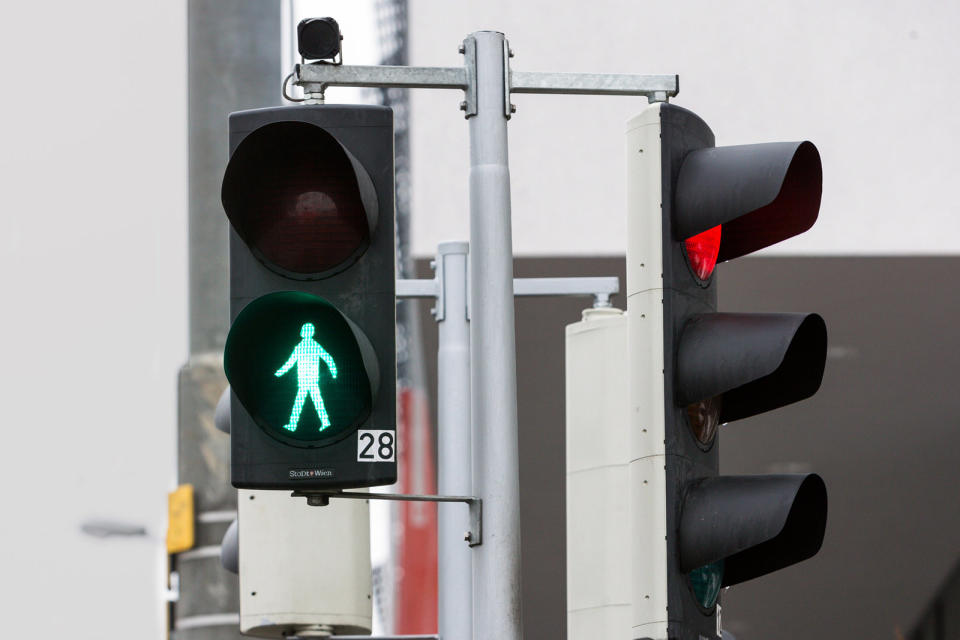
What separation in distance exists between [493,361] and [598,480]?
2.16m

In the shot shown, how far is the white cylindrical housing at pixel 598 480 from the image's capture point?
7.50 metres

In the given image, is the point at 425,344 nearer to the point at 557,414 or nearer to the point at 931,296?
the point at 557,414

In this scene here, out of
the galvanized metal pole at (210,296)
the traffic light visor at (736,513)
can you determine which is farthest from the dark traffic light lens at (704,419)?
the galvanized metal pole at (210,296)

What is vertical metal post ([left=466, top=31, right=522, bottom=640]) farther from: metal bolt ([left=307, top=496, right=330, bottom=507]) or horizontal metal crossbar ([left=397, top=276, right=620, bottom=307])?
horizontal metal crossbar ([left=397, top=276, right=620, bottom=307])

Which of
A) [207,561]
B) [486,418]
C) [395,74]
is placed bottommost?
[207,561]

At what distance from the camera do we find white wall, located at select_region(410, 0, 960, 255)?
12805mm

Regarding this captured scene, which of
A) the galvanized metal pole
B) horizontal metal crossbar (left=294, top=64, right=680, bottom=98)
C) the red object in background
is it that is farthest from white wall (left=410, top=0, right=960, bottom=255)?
the red object in background

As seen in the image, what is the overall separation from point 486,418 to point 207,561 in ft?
8.81

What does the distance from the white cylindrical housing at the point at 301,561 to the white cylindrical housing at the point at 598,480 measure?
81cm

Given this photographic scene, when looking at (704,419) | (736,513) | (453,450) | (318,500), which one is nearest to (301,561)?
(453,450)

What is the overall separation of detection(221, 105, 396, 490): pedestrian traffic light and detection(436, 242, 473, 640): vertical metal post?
286 centimetres

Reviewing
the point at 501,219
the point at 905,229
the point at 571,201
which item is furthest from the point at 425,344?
the point at 501,219

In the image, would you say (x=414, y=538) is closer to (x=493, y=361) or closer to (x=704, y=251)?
(x=493, y=361)

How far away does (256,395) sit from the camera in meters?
4.99
